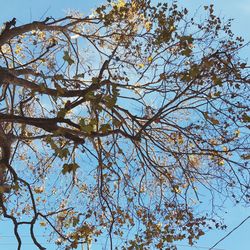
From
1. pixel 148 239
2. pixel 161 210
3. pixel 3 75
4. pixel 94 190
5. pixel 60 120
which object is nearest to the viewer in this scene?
pixel 60 120

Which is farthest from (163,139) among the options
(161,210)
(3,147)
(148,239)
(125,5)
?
(3,147)

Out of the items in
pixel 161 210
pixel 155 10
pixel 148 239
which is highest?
pixel 155 10

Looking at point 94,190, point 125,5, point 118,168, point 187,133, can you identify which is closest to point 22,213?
point 94,190

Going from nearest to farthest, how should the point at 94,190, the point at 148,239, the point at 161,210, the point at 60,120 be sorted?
the point at 60,120
the point at 148,239
the point at 161,210
the point at 94,190

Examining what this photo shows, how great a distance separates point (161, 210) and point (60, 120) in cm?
329

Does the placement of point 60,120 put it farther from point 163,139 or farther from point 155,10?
point 163,139

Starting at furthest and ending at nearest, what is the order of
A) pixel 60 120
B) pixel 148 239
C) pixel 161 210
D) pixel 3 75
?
pixel 161 210, pixel 148 239, pixel 3 75, pixel 60 120

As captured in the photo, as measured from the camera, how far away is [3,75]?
24.8 feet

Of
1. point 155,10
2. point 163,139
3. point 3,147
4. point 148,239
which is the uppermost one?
point 155,10

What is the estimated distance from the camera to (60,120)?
661 cm

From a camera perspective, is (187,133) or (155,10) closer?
(155,10)

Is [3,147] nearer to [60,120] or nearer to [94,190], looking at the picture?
[60,120]

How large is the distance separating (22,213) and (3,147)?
2760 mm

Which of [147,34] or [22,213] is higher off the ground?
[147,34]
